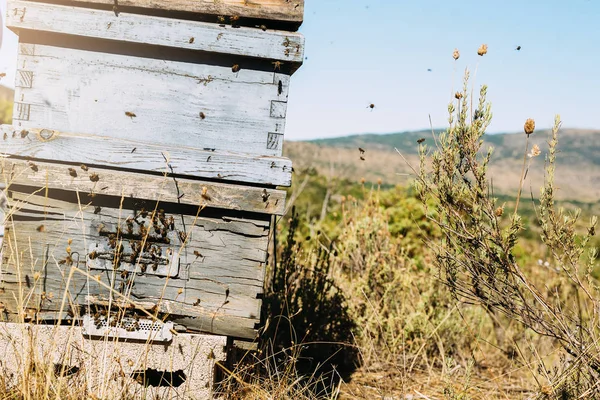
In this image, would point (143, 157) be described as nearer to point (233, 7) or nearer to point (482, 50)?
point (233, 7)

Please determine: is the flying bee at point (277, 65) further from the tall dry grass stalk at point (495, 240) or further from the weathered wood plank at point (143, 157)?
the tall dry grass stalk at point (495, 240)

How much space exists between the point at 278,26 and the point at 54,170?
4.73ft

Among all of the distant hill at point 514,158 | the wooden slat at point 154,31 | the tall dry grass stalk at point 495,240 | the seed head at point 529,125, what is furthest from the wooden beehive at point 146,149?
the distant hill at point 514,158

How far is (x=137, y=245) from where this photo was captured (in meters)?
2.95

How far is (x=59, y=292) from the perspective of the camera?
9.71ft

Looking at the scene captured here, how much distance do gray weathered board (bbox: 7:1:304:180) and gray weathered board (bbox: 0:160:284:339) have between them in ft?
0.46

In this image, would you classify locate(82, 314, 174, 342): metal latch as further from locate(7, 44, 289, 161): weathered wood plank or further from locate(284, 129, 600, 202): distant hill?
locate(284, 129, 600, 202): distant hill

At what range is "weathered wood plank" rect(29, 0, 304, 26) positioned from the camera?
9.48 feet

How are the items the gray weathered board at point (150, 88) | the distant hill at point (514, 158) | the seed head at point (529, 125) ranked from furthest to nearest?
the distant hill at point (514, 158) → the gray weathered board at point (150, 88) → the seed head at point (529, 125)

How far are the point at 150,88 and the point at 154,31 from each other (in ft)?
0.98

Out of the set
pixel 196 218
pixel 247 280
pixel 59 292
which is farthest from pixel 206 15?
pixel 59 292

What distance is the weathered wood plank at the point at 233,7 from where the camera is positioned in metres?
2.89

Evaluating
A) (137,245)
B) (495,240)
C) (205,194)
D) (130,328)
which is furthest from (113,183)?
(495,240)

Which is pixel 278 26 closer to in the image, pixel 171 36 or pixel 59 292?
pixel 171 36
